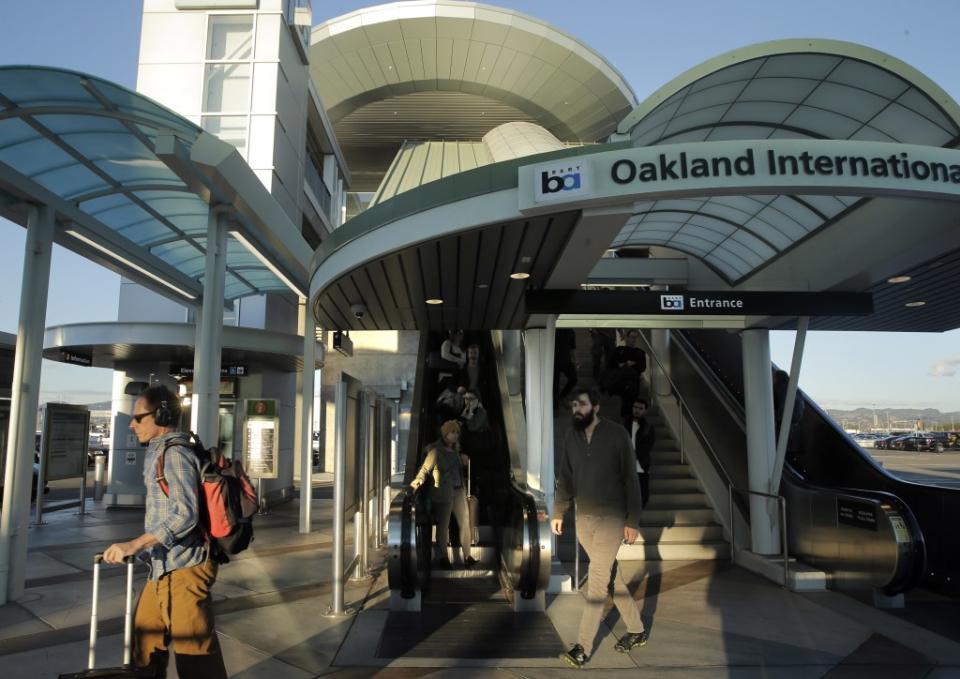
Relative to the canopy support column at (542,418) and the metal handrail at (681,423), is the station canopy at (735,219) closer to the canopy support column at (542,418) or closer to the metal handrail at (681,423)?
the canopy support column at (542,418)

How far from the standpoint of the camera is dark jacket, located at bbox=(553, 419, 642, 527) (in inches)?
201

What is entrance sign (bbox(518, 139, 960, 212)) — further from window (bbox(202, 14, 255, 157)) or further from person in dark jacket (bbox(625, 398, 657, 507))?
window (bbox(202, 14, 255, 157))

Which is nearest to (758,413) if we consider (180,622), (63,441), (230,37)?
(180,622)

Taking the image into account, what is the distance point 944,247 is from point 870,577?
11.1 ft

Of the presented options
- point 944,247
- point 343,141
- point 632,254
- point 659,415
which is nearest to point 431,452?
point 944,247

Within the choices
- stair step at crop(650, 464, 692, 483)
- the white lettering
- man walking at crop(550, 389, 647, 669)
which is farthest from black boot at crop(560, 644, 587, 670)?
stair step at crop(650, 464, 692, 483)

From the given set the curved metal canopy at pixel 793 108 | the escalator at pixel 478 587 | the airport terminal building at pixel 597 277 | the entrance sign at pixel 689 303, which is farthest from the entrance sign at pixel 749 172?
the escalator at pixel 478 587

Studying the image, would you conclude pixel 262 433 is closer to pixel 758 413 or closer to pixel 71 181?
pixel 71 181

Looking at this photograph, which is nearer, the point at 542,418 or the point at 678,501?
the point at 542,418

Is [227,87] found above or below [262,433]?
above

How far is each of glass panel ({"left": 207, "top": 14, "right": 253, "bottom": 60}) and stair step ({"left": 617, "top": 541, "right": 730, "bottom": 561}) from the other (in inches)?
555

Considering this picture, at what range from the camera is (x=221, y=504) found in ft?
10.7

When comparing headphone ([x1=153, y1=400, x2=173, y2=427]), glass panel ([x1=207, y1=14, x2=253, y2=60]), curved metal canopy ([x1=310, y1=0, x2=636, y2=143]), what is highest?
curved metal canopy ([x1=310, y1=0, x2=636, y2=143])

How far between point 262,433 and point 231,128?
728cm
